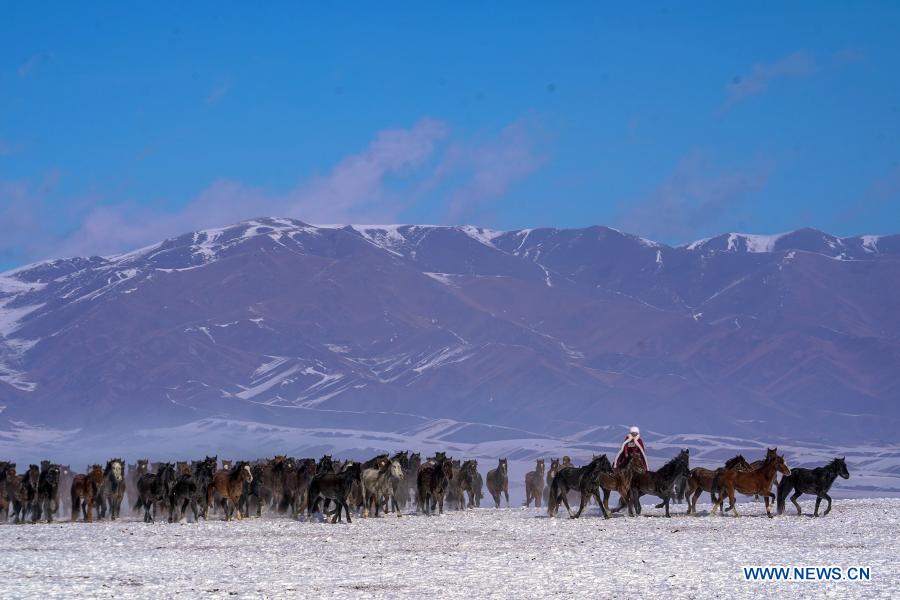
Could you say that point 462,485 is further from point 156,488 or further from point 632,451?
point 156,488

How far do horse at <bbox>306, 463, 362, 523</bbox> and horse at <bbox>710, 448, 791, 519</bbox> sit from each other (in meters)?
8.22

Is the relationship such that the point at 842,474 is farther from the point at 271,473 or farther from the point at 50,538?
the point at 50,538

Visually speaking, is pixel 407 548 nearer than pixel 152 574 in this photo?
No

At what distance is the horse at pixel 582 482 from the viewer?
32250mm

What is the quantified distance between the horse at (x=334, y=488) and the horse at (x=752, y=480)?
8.22 metres

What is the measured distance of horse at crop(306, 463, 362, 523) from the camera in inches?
1216

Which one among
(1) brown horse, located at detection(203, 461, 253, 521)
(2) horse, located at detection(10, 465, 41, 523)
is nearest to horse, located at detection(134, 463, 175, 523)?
(1) brown horse, located at detection(203, 461, 253, 521)

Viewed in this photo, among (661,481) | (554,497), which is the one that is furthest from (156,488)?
(661,481)

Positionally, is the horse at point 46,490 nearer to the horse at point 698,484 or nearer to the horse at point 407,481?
the horse at point 407,481

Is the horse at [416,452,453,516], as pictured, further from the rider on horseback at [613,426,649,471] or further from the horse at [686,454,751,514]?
the horse at [686,454,751,514]

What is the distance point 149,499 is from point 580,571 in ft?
46.2

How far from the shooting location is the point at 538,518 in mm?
33500

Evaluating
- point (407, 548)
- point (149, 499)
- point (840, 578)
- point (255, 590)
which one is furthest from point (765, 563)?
point (149, 499)

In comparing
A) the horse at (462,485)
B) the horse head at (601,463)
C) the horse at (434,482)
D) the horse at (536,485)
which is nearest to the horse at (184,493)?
the horse at (434,482)
